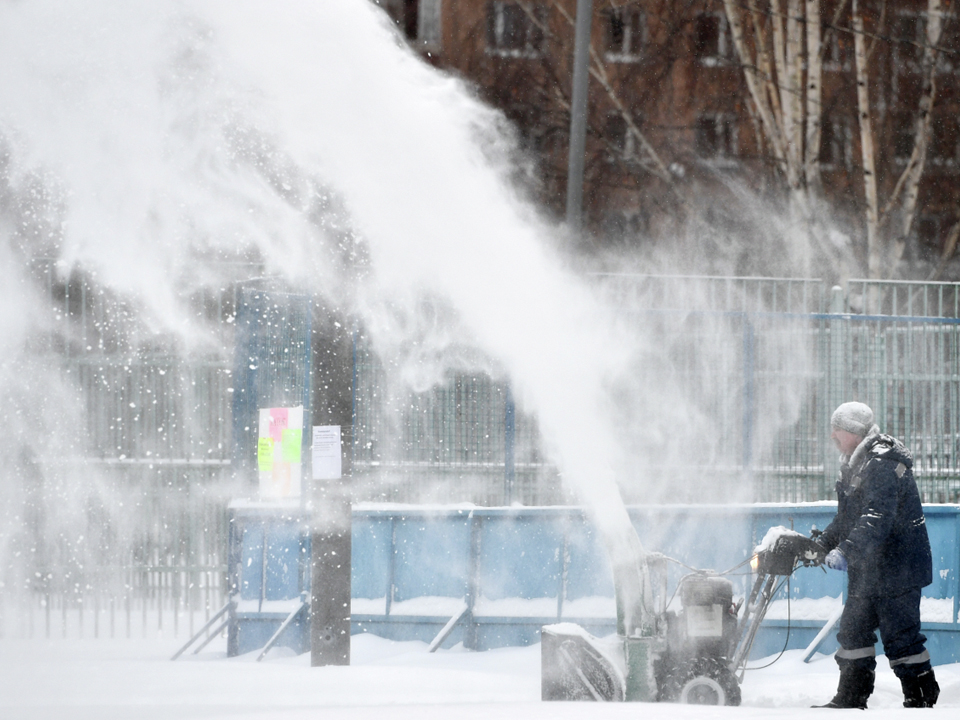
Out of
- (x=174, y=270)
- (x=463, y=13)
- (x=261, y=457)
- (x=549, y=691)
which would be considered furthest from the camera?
(x=463, y=13)

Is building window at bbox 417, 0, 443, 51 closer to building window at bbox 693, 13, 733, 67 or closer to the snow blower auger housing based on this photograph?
building window at bbox 693, 13, 733, 67

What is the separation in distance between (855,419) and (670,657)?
162cm

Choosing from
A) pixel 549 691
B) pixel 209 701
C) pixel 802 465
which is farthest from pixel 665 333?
pixel 209 701

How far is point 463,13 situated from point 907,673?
1895 cm

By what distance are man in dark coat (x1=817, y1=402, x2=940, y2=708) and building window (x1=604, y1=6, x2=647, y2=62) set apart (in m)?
17.5

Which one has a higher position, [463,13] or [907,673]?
[463,13]

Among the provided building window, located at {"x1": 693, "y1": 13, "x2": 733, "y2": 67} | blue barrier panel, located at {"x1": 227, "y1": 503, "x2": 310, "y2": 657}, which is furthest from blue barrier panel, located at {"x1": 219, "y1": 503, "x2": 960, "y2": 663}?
building window, located at {"x1": 693, "y1": 13, "x2": 733, "y2": 67}

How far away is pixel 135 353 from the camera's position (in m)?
9.11

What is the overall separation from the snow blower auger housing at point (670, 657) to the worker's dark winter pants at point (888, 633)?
579 mm

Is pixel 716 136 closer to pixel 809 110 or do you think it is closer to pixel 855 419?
pixel 809 110

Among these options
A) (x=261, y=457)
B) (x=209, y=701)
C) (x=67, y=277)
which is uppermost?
(x=67, y=277)

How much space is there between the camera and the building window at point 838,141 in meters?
19.3

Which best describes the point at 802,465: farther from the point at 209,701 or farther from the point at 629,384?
the point at 209,701

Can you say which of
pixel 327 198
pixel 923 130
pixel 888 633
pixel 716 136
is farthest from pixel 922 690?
pixel 716 136
